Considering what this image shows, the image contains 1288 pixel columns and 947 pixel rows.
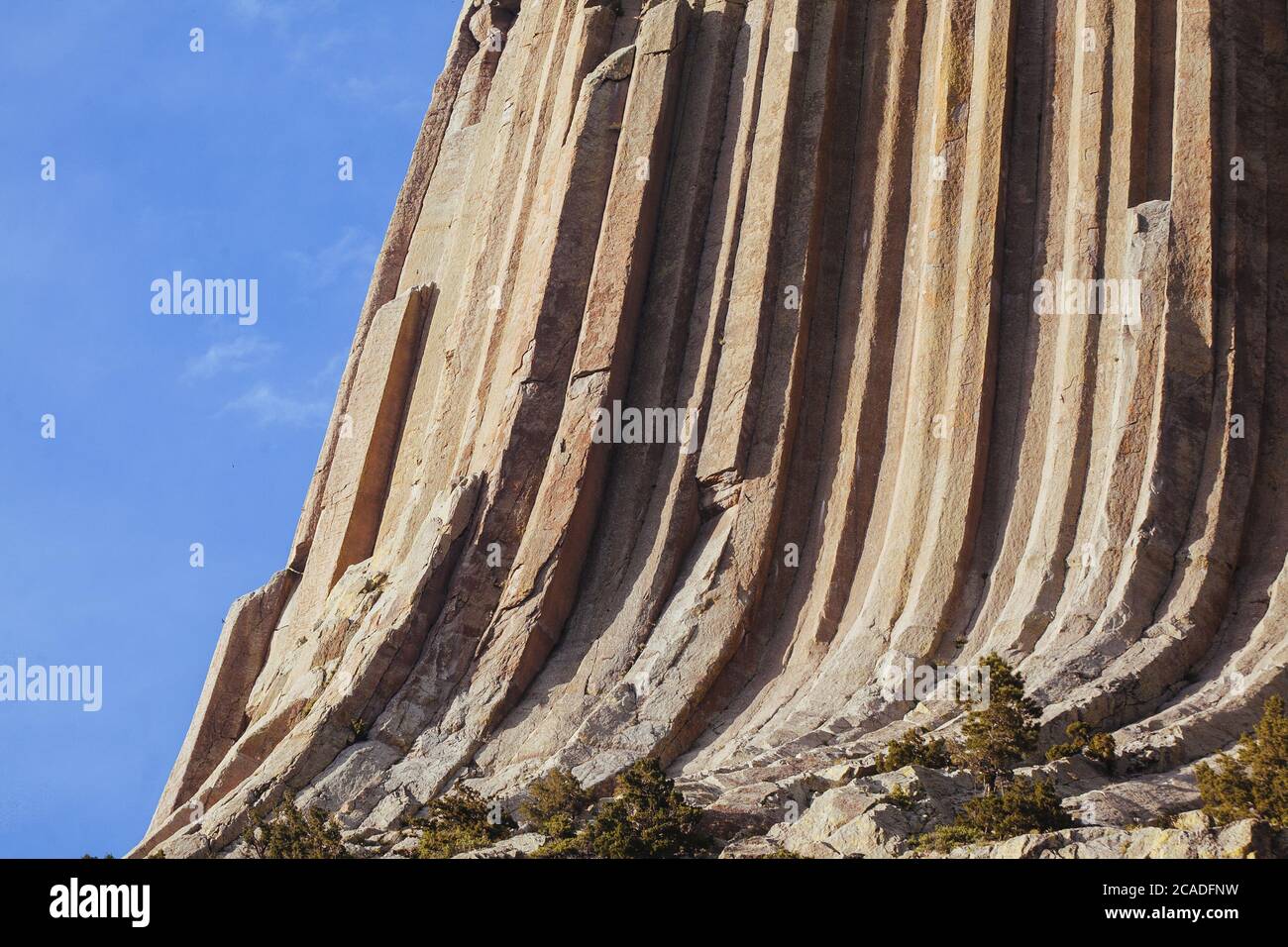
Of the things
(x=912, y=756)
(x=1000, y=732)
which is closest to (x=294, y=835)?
(x=912, y=756)

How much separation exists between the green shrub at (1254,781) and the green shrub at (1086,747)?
1.86 metres

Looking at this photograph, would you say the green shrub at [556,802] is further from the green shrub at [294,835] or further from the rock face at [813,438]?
the green shrub at [294,835]

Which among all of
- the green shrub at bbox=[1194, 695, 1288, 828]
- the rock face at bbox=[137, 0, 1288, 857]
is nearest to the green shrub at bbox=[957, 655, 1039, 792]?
the rock face at bbox=[137, 0, 1288, 857]

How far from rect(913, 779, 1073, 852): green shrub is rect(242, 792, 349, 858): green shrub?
862cm

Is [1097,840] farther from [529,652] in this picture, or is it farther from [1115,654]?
[529,652]

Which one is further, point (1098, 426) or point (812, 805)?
point (1098, 426)

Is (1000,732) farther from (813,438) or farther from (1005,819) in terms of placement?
(813,438)

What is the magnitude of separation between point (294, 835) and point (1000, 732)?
33.2 feet

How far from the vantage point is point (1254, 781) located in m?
21.8

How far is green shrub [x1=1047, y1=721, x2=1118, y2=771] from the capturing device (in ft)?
82.8

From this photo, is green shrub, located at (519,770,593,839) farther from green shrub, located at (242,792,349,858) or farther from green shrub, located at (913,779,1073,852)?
green shrub, located at (913,779,1073,852)

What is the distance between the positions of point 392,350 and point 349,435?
88.1 inches
